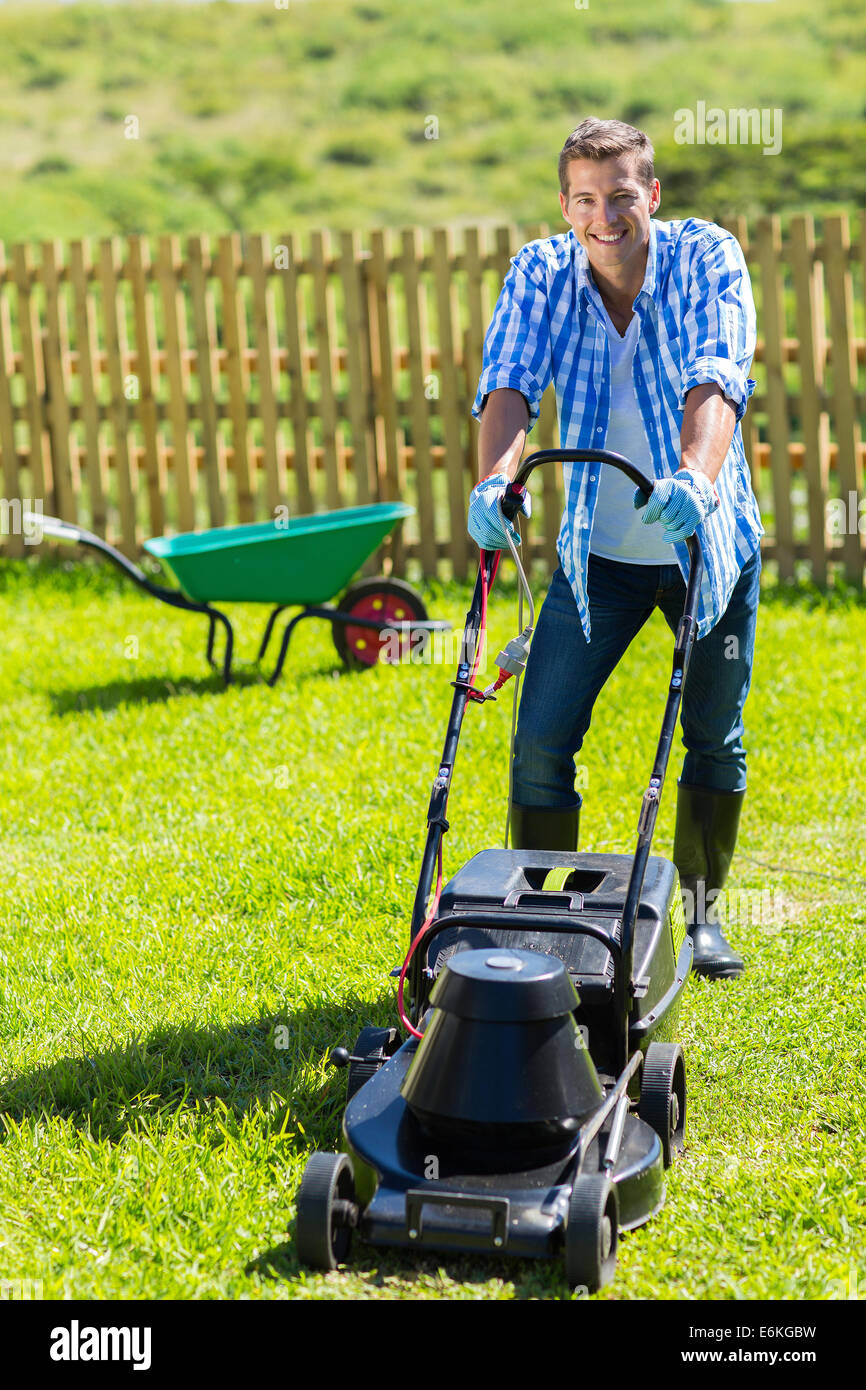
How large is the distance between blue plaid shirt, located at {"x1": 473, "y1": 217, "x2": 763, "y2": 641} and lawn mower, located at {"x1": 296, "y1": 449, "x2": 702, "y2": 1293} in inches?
15.7

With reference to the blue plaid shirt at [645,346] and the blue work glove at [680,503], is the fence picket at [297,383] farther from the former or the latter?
the blue work glove at [680,503]

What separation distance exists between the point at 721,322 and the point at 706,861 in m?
1.43

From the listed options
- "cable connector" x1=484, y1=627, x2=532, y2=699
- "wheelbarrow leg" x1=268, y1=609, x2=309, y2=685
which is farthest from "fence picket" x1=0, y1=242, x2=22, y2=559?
"cable connector" x1=484, y1=627, x2=532, y2=699

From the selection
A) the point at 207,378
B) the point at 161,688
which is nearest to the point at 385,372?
the point at 207,378

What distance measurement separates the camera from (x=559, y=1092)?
2.53m

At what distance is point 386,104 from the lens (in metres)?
40.4

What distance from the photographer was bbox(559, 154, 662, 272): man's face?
3031 mm

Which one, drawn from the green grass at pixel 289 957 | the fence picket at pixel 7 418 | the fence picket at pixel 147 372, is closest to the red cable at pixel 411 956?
the green grass at pixel 289 957

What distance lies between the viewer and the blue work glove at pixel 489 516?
2.96 meters

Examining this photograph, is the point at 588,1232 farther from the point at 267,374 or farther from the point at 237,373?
the point at 237,373

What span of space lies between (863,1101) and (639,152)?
2035mm

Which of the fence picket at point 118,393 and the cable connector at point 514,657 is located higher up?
the fence picket at point 118,393

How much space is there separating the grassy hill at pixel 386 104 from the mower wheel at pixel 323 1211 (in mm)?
25226
